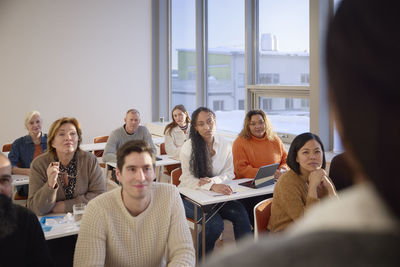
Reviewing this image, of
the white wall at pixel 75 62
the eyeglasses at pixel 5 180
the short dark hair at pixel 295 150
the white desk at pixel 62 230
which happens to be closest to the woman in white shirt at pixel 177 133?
the short dark hair at pixel 295 150

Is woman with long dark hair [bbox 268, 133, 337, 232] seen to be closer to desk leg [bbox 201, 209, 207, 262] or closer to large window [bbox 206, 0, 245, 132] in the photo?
desk leg [bbox 201, 209, 207, 262]

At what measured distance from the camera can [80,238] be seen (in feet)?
7.47

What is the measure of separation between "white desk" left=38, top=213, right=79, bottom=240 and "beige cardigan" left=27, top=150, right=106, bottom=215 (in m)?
0.31

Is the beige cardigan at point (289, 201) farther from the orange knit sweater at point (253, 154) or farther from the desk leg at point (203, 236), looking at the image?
the orange knit sweater at point (253, 154)

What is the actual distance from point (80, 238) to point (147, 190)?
44cm

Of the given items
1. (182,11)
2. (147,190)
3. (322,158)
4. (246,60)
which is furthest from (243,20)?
(147,190)

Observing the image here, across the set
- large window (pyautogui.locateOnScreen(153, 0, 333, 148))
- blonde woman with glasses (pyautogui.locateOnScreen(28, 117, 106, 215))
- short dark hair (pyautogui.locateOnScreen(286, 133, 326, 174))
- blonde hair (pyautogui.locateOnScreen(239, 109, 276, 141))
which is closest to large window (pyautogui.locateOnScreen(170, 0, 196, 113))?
large window (pyautogui.locateOnScreen(153, 0, 333, 148))

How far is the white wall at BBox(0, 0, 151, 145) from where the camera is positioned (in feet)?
24.4

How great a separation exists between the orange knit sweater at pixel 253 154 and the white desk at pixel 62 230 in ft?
6.46

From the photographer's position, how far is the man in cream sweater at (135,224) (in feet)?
7.46

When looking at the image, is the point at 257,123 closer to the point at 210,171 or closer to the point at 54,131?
the point at 210,171

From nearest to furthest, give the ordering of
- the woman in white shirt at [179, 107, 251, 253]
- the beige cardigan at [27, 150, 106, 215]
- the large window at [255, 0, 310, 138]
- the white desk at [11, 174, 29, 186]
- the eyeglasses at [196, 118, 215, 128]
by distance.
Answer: the beige cardigan at [27, 150, 106, 215]
the woman in white shirt at [179, 107, 251, 253]
the white desk at [11, 174, 29, 186]
the eyeglasses at [196, 118, 215, 128]
the large window at [255, 0, 310, 138]

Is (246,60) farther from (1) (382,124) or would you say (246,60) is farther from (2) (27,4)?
(1) (382,124)

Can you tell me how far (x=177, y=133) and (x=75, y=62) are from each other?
3231 mm
